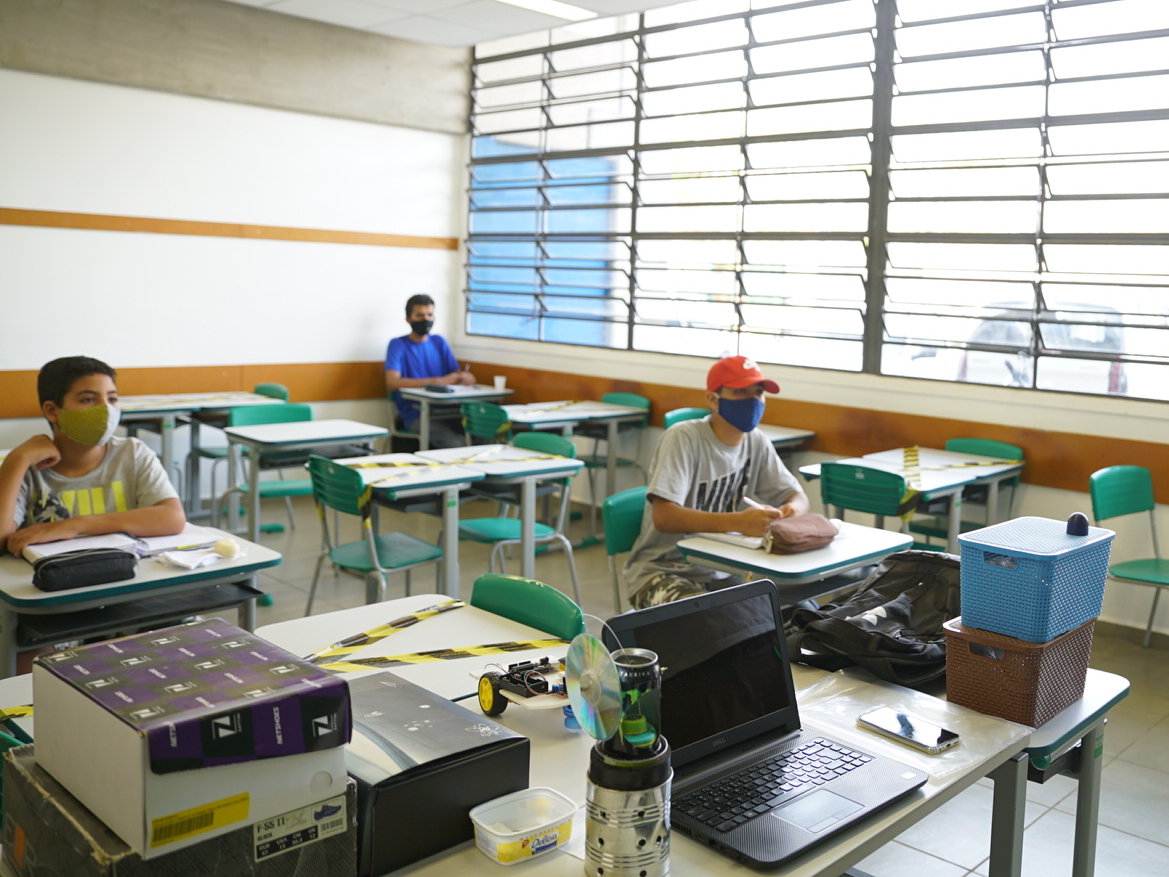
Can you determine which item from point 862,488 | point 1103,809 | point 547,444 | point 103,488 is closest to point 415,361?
point 547,444

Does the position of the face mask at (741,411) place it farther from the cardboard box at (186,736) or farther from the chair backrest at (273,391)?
the chair backrest at (273,391)

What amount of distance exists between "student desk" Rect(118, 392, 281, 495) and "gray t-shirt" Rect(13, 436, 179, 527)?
260 cm

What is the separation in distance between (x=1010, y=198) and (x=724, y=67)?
2.09m

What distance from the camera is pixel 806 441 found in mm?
5953

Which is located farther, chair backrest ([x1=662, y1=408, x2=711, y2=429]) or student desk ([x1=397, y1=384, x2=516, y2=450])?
student desk ([x1=397, y1=384, x2=516, y2=450])

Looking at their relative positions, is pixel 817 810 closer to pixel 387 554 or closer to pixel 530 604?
pixel 530 604

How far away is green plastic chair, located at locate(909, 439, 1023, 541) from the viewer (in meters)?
4.78

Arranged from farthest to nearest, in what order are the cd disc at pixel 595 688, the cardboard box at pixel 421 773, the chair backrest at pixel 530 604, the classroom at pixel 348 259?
the classroom at pixel 348 259 → the chair backrest at pixel 530 604 → the cardboard box at pixel 421 773 → the cd disc at pixel 595 688

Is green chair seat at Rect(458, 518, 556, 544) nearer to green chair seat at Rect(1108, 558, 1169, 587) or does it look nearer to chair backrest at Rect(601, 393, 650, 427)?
chair backrest at Rect(601, 393, 650, 427)

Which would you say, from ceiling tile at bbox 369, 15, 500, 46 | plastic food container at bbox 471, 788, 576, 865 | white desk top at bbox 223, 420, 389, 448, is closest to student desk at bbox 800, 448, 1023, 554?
white desk top at bbox 223, 420, 389, 448

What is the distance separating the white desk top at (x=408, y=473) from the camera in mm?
4109

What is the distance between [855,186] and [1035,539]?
4185mm

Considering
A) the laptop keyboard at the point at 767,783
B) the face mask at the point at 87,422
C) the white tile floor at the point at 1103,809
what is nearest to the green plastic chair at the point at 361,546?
the white tile floor at the point at 1103,809

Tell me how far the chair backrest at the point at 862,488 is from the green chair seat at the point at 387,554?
5.96 feet
